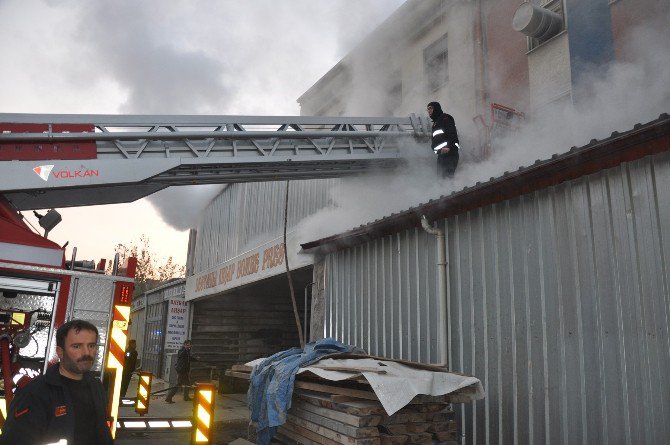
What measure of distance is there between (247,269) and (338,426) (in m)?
8.30

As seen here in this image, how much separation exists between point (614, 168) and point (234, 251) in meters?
11.8

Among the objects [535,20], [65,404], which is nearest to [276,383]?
[65,404]

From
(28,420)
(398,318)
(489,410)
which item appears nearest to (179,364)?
(398,318)

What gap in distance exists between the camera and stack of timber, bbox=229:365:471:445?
4.21 meters

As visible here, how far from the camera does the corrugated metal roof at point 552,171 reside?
13.1ft

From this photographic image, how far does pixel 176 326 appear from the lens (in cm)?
1659

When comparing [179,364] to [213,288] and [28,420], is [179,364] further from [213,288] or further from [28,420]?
[28,420]

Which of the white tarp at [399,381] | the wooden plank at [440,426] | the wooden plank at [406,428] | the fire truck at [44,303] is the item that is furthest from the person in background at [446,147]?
the fire truck at [44,303]

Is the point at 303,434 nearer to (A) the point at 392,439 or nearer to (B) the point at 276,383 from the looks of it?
(B) the point at 276,383

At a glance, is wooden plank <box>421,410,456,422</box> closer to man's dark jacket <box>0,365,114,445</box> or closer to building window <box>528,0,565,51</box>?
man's dark jacket <box>0,365,114,445</box>

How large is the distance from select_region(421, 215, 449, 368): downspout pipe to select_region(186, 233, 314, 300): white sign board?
3.33 meters

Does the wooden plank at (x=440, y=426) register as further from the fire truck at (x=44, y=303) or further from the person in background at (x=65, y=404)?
the fire truck at (x=44, y=303)

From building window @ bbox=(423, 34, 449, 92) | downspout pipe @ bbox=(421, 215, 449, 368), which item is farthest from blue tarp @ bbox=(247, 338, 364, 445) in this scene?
building window @ bbox=(423, 34, 449, 92)

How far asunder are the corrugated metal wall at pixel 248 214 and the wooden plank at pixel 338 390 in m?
5.83
